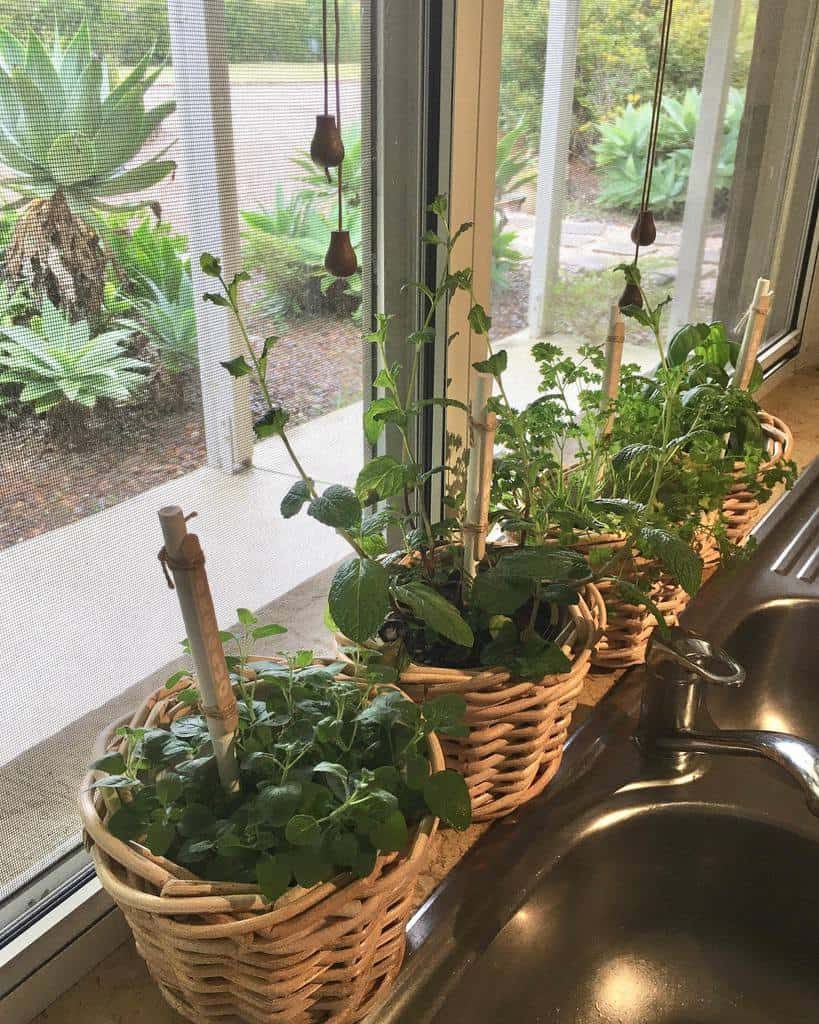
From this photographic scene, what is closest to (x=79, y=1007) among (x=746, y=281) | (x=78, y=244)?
(x=78, y=244)

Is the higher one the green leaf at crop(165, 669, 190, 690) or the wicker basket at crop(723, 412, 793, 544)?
the green leaf at crop(165, 669, 190, 690)

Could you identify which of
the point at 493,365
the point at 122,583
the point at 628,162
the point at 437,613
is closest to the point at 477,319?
the point at 493,365

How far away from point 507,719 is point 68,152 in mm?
507

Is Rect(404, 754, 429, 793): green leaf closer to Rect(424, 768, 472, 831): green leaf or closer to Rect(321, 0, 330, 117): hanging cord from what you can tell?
Rect(424, 768, 472, 831): green leaf

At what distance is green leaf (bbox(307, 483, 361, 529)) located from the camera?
2.08 feet

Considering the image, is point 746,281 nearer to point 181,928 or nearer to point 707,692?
point 707,692

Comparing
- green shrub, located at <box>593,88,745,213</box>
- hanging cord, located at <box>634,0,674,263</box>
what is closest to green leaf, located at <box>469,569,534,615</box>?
hanging cord, located at <box>634,0,674,263</box>

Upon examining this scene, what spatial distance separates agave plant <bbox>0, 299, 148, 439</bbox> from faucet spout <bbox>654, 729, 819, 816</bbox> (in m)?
0.62

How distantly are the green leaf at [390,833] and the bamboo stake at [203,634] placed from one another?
110mm

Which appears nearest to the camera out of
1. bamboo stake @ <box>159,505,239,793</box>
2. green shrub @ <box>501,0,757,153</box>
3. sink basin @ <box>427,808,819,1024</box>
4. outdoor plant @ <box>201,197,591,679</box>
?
bamboo stake @ <box>159,505,239,793</box>

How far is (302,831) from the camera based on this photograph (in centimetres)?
53

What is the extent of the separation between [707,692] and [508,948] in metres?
0.51

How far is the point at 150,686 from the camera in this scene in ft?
2.61

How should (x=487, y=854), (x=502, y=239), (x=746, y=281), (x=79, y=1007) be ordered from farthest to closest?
(x=746, y=281) < (x=502, y=239) < (x=487, y=854) < (x=79, y=1007)
